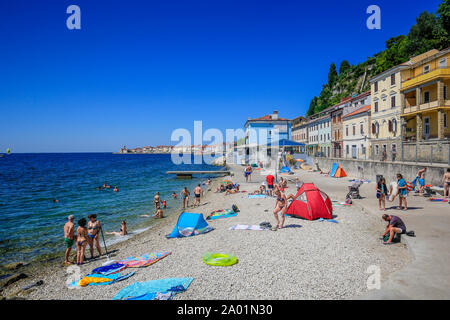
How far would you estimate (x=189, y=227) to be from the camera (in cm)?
1066

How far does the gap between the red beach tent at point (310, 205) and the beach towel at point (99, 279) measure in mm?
7445

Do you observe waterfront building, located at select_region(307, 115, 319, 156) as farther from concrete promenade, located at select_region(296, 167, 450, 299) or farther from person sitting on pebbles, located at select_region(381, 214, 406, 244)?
person sitting on pebbles, located at select_region(381, 214, 406, 244)

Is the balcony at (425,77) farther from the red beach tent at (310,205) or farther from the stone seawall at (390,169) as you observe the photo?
the red beach tent at (310,205)

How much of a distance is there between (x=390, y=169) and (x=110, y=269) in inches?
794

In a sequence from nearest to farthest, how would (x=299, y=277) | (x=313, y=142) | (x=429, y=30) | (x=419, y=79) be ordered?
(x=299, y=277) → (x=419, y=79) → (x=429, y=30) → (x=313, y=142)

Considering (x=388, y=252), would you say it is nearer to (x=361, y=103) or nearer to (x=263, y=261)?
(x=263, y=261)

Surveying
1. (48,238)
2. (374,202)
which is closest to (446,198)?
(374,202)

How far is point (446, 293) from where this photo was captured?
4.88 m

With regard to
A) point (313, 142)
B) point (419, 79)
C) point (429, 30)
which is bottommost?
point (313, 142)

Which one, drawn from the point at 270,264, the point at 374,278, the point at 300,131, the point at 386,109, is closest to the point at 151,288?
the point at 270,264

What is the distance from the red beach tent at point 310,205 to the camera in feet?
38.1

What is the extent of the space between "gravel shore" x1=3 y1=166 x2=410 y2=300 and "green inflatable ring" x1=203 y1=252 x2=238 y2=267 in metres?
0.15

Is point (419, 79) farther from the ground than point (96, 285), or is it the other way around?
point (419, 79)
